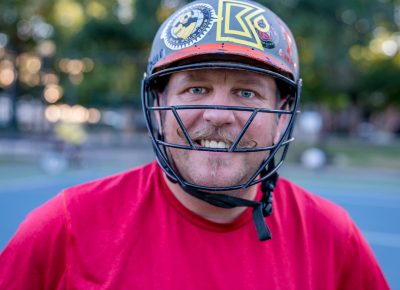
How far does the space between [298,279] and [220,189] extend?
0.47 m

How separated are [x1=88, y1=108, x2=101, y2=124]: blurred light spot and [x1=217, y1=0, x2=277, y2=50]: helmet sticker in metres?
25.3

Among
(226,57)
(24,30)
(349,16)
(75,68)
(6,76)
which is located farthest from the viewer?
(6,76)

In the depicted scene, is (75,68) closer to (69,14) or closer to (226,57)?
(69,14)

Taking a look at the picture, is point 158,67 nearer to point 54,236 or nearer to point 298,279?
point 54,236

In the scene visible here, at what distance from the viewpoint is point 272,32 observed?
7.08 feet

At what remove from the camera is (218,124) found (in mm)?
1938

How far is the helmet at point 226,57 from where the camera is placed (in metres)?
1.96

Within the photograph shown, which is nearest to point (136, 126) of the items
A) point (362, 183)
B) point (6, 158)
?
point (6, 158)

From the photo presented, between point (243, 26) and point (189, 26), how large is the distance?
0.75 ft

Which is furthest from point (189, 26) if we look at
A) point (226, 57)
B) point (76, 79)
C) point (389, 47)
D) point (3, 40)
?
point (389, 47)

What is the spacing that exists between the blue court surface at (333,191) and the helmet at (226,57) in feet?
14.2

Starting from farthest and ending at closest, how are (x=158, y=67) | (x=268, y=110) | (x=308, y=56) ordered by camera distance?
(x=308, y=56), (x=158, y=67), (x=268, y=110)

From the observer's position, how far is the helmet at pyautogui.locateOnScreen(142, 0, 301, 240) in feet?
6.43

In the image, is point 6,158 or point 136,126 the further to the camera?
point 136,126
